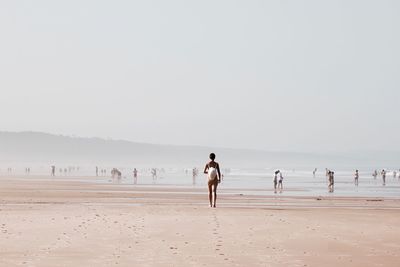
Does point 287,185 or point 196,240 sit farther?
point 287,185

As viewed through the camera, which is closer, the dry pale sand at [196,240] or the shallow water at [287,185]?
the dry pale sand at [196,240]

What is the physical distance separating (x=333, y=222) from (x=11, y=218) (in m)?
10.1

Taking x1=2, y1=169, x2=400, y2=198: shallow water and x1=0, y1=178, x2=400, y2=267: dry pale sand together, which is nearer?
x1=0, y1=178, x2=400, y2=267: dry pale sand

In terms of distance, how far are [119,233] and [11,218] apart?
18.8 ft

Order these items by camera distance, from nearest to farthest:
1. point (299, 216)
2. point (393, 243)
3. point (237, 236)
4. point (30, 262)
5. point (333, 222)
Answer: point (30, 262), point (393, 243), point (237, 236), point (333, 222), point (299, 216)

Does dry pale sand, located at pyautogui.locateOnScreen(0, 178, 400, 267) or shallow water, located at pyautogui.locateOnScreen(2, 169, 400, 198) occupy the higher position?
dry pale sand, located at pyautogui.locateOnScreen(0, 178, 400, 267)

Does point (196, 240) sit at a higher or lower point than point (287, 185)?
higher

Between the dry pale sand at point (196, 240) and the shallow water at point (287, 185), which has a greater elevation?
the dry pale sand at point (196, 240)

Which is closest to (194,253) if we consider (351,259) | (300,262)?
(300,262)

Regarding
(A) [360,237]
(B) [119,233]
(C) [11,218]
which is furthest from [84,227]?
(A) [360,237]

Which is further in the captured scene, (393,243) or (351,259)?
(393,243)

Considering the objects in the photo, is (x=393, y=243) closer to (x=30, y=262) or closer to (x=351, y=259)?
(x=351, y=259)

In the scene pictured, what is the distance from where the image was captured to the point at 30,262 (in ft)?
39.4

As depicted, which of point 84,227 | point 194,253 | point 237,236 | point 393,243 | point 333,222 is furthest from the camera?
point 333,222
